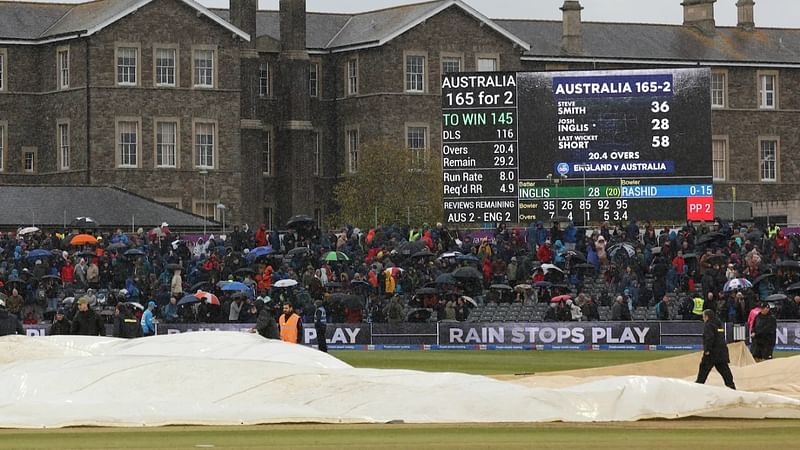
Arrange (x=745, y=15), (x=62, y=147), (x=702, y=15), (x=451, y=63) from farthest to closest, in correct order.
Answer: (x=745, y=15) < (x=702, y=15) < (x=451, y=63) < (x=62, y=147)

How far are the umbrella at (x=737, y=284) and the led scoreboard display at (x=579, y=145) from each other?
366 inches

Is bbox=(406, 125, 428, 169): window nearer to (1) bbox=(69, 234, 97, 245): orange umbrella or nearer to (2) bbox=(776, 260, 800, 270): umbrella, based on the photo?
(1) bbox=(69, 234, 97, 245): orange umbrella

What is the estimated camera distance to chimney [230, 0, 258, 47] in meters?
91.1

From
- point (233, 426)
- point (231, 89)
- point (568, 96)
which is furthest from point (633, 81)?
point (233, 426)

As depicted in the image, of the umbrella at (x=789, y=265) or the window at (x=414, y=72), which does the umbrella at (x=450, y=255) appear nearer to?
the umbrella at (x=789, y=265)

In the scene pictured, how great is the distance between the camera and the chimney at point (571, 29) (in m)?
97.8

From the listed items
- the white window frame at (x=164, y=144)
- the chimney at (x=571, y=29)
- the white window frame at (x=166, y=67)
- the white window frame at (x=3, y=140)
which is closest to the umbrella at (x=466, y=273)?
the white window frame at (x=164, y=144)

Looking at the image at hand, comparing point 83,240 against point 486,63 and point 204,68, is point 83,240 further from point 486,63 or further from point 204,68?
point 486,63

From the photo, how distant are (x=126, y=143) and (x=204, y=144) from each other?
378cm

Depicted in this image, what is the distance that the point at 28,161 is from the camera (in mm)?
89438

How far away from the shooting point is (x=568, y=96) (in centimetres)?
6178

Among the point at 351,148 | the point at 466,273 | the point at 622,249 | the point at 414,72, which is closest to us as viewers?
the point at 466,273

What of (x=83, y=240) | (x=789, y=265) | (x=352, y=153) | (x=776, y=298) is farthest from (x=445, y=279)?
(x=352, y=153)

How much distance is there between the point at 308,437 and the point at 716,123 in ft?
248
